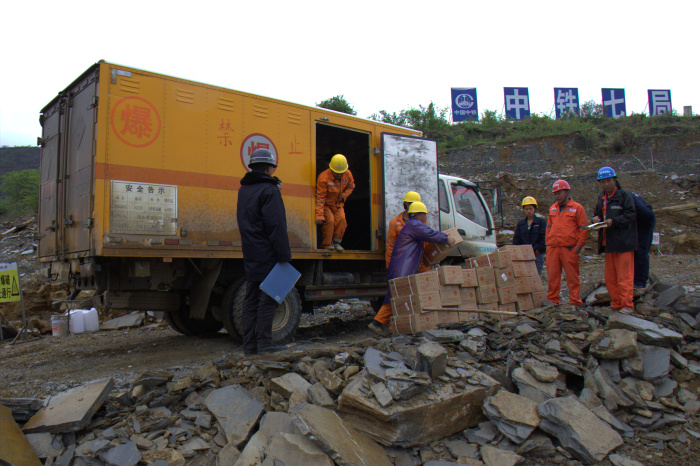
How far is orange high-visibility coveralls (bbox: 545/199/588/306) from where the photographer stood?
5.56 meters

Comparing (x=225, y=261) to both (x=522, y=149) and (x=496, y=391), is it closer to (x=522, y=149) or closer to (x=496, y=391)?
(x=496, y=391)

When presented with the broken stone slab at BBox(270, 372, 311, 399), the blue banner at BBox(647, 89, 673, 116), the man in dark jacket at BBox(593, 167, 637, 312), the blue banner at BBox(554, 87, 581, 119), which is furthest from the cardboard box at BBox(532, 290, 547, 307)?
the blue banner at BBox(647, 89, 673, 116)

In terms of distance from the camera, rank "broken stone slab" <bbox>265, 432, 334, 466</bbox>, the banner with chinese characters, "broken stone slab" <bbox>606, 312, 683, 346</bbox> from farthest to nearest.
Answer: the banner with chinese characters, "broken stone slab" <bbox>606, 312, 683, 346</bbox>, "broken stone slab" <bbox>265, 432, 334, 466</bbox>

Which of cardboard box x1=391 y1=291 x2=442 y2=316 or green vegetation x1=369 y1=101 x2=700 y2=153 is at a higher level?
green vegetation x1=369 y1=101 x2=700 y2=153

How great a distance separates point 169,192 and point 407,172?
3445 mm

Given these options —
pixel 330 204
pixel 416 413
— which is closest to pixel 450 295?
pixel 330 204

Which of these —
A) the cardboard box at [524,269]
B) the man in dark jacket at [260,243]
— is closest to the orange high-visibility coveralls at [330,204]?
the man in dark jacket at [260,243]

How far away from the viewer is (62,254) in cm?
489

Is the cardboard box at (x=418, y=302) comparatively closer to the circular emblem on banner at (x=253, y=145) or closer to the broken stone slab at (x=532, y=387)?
the broken stone slab at (x=532, y=387)

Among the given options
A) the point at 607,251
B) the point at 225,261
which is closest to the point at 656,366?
the point at 607,251

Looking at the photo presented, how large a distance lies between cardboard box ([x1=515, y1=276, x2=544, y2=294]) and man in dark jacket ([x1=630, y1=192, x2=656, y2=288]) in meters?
1.16

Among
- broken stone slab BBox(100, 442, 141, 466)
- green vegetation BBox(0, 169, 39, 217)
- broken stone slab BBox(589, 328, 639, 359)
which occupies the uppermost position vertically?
green vegetation BBox(0, 169, 39, 217)

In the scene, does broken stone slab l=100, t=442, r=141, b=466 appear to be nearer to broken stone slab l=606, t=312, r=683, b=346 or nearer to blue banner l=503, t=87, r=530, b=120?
broken stone slab l=606, t=312, r=683, b=346

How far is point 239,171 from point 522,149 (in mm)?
19286
